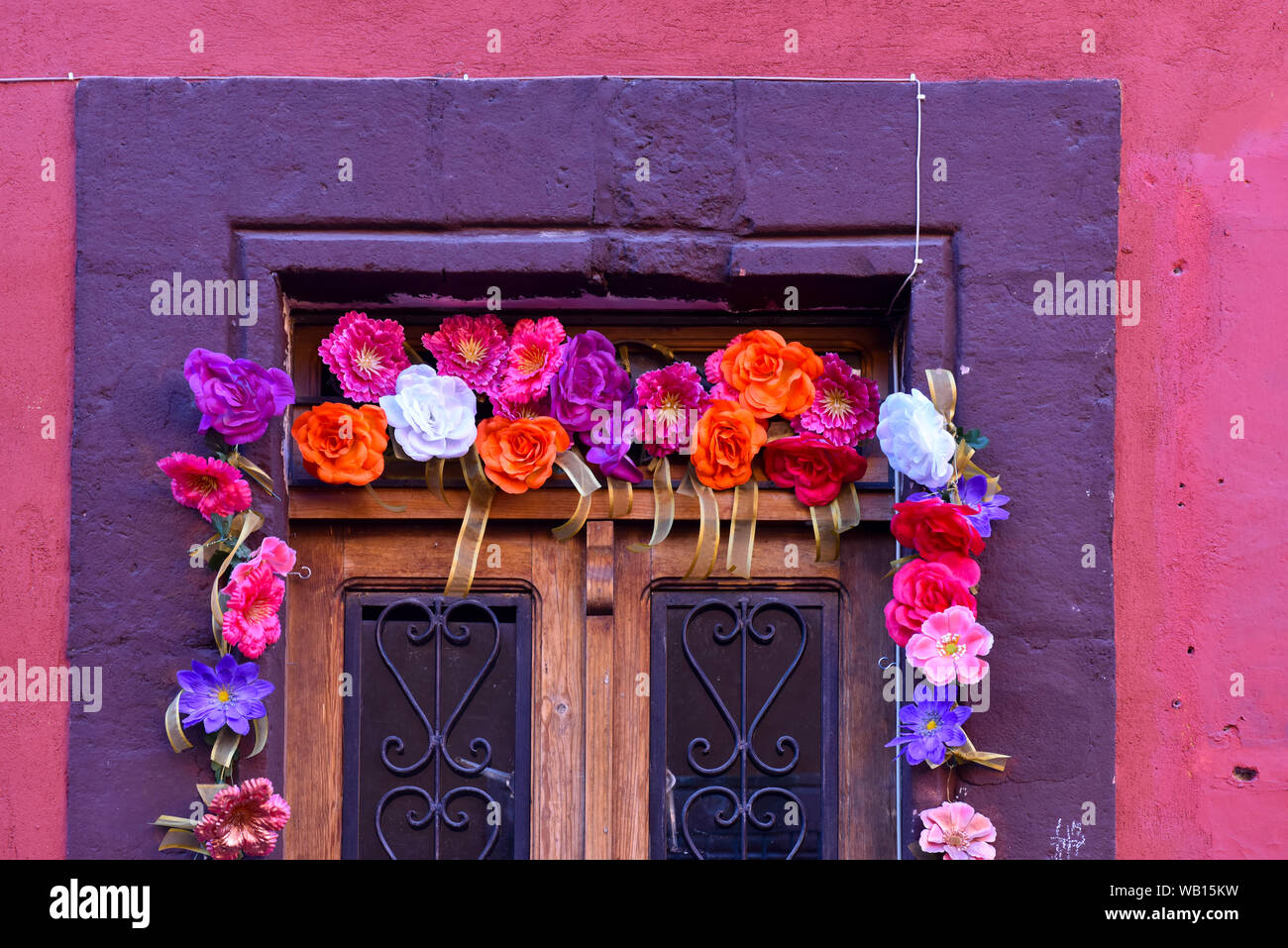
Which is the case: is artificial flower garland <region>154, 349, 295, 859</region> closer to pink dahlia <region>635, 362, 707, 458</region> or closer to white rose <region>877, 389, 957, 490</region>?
pink dahlia <region>635, 362, 707, 458</region>

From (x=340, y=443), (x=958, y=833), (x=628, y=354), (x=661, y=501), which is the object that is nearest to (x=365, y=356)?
(x=340, y=443)

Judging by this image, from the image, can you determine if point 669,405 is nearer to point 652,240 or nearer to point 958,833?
point 652,240

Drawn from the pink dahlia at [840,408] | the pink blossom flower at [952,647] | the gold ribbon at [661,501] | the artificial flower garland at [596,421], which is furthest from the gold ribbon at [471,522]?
the pink blossom flower at [952,647]

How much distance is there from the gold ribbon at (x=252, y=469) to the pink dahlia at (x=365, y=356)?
0.23 meters

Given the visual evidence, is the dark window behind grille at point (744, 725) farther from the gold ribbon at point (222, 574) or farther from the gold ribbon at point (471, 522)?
the gold ribbon at point (222, 574)

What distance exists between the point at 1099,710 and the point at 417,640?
1423 millimetres

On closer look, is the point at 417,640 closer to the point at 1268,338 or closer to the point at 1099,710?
the point at 1099,710

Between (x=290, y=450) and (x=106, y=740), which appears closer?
(x=106, y=740)

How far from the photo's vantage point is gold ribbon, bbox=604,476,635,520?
248cm

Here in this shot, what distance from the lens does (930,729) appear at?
2.34 m

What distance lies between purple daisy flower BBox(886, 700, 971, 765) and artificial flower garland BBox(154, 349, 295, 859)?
1.23 meters

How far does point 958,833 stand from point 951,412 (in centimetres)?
83
